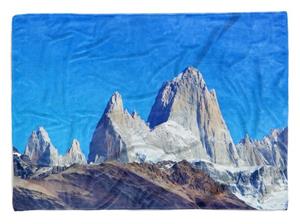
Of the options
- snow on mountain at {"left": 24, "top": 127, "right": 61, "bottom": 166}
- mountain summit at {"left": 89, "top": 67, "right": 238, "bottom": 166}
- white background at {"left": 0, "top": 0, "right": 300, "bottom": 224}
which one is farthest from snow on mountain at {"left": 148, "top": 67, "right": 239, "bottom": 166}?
snow on mountain at {"left": 24, "top": 127, "right": 61, "bottom": 166}

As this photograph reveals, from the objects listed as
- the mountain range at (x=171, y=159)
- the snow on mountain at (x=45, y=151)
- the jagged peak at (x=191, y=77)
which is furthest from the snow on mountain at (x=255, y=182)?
the snow on mountain at (x=45, y=151)

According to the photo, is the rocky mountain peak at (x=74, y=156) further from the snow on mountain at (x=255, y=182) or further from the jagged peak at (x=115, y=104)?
the snow on mountain at (x=255, y=182)

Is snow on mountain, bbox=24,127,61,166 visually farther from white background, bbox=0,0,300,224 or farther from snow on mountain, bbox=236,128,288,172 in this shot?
snow on mountain, bbox=236,128,288,172

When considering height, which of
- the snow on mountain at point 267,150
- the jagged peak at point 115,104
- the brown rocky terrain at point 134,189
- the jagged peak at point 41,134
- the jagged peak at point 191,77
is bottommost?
the brown rocky terrain at point 134,189

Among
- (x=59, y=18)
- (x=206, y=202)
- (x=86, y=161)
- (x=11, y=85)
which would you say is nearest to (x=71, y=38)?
(x=59, y=18)

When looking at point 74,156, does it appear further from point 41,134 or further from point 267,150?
point 267,150
